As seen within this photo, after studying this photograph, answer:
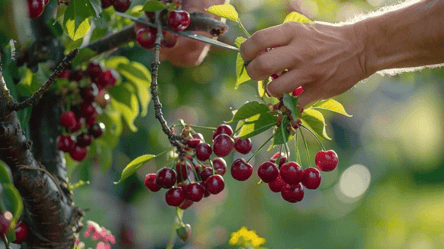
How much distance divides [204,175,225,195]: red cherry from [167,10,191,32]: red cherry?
11.6 inches

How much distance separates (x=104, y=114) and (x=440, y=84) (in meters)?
6.95

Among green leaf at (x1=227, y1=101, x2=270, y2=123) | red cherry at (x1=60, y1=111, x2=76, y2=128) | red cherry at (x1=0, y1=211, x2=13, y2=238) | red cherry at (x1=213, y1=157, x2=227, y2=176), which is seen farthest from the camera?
red cherry at (x1=60, y1=111, x2=76, y2=128)

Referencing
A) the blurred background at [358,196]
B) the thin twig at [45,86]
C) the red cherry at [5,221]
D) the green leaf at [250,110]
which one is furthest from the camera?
the blurred background at [358,196]

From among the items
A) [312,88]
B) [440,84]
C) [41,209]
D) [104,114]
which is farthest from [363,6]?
[440,84]

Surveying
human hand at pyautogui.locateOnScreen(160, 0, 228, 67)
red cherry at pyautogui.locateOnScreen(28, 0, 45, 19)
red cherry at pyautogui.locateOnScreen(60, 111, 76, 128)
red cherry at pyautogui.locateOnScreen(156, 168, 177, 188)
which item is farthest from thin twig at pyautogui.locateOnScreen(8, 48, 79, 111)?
human hand at pyautogui.locateOnScreen(160, 0, 228, 67)

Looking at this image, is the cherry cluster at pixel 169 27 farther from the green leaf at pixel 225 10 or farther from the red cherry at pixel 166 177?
the red cherry at pixel 166 177

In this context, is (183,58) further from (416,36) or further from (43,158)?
(416,36)

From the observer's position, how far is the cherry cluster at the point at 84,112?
110 cm

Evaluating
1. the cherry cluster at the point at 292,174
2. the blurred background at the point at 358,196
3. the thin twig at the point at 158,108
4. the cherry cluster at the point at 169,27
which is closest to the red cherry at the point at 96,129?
the cherry cluster at the point at 169,27

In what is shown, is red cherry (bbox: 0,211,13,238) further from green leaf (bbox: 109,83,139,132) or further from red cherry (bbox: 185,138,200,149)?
green leaf (bbox: 109,83,139,132)

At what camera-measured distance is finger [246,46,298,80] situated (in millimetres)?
726

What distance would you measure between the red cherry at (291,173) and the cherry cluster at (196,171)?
0.08 meters

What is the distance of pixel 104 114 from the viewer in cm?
125

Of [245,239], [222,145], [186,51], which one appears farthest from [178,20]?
[245,239]
